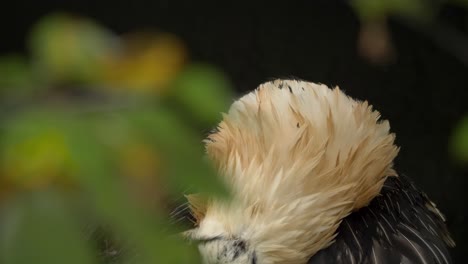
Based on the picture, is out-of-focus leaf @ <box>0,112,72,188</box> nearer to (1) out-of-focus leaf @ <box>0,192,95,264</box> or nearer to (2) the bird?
(1) out-of-focus leaf @ <box>0,192,95,264</box>

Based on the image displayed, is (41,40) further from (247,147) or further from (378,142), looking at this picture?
(378,142)

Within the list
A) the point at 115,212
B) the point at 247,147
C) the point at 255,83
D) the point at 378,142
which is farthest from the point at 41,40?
the point at 255,83

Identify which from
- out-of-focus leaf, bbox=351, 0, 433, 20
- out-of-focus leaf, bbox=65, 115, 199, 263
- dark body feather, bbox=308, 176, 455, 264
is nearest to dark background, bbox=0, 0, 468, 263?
dark body feather, bbox=308, 176, 455, 264

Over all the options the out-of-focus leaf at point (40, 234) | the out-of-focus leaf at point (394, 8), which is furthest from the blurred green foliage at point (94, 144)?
the out-of-focus leaf at point (394, 8)

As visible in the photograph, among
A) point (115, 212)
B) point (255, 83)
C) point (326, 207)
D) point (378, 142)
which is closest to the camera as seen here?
point (115, 212)

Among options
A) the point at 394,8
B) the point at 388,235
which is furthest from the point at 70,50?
the point at 388,235
